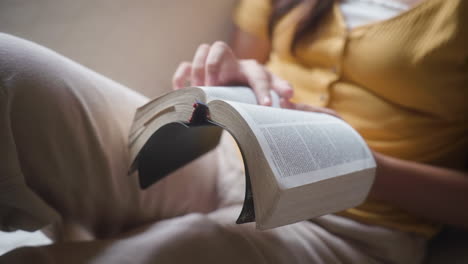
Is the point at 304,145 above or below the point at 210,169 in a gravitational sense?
above

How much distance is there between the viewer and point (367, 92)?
0.54 m

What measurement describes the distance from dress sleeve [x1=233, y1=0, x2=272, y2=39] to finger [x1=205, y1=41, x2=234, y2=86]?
27 cm

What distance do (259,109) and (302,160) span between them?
2.6 inches

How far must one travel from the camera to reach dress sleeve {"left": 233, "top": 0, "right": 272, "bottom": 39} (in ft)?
2.25

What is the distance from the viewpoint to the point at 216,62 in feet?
1.41

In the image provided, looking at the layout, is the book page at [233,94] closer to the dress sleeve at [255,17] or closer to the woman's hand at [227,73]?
the woman's hand at [227,73]

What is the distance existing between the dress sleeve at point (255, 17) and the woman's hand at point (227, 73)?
0.25 metres

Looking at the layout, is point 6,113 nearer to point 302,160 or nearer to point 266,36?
point 302,160

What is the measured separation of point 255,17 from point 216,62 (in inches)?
12.5

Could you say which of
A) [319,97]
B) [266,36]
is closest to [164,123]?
[319,97]

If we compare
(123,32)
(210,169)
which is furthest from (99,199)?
(123,32)

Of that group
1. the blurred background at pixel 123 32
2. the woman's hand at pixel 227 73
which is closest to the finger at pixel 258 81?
the woman's hand at pixel 227 73

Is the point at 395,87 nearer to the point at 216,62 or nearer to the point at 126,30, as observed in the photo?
the point at 216,62

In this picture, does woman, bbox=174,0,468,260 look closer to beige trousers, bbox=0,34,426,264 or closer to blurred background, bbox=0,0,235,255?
beige trousers, bbox=0,34,426,264
